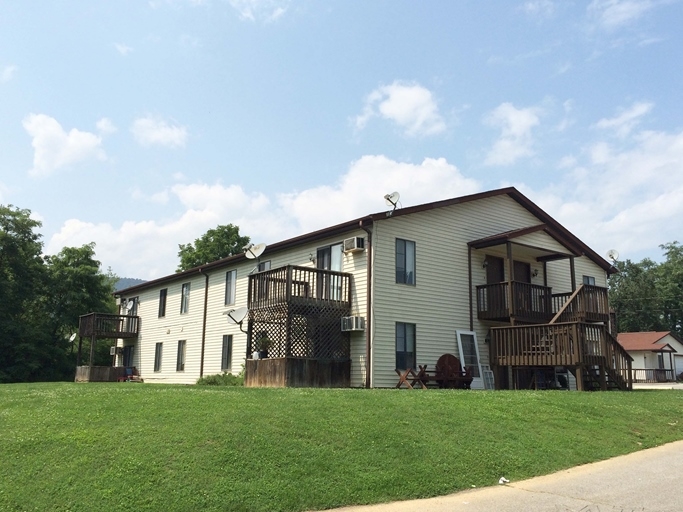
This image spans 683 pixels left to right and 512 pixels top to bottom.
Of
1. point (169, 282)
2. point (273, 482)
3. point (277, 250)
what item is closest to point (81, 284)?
point (169, 282)

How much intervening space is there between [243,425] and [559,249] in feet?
55.9

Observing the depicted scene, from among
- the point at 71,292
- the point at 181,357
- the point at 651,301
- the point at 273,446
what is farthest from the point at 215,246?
the point at 651,301

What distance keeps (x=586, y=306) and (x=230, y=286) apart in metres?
13.1

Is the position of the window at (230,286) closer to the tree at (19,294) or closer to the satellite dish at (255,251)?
the satellite dish at (255,251)

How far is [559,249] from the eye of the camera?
896 inches

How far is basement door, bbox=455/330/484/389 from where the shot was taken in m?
19.2

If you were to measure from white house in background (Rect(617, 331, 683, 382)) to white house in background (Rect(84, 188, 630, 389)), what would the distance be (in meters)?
27.1

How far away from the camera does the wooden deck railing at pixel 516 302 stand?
63.1 ft

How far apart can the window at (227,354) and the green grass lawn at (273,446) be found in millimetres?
11704

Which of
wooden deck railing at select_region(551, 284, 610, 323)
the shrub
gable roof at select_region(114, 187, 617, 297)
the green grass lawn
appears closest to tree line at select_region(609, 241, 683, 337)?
gable roof at select_region(114, 187, 617, 297)

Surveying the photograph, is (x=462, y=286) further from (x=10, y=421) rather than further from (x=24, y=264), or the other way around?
(x=24, y=264)

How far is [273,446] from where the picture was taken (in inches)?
320

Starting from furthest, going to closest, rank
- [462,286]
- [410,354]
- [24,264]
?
[24,264] → [462,286] → [410,354]

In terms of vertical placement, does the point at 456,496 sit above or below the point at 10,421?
below
